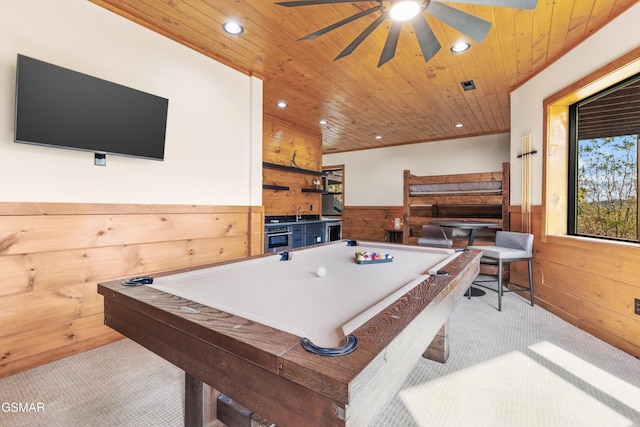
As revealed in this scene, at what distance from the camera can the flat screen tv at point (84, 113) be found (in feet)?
5.83

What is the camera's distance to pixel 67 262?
203cm

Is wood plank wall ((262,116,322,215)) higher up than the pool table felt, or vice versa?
wood plank wall ((262,116,322,215))

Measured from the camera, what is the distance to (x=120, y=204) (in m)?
2.26

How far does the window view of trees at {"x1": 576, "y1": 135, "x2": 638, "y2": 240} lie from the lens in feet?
7.87

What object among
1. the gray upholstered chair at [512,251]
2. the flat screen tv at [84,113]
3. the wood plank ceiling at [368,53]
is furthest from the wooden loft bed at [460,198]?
the flat screen tv at [84,113]

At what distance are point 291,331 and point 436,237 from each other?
393cm

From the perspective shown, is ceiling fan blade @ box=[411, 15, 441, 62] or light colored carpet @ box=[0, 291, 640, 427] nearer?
light colored carpet @ box=[0, 291, 640, 427]

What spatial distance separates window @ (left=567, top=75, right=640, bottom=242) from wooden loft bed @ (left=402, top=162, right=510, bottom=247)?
902mm

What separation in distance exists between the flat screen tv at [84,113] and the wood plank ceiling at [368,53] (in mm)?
655

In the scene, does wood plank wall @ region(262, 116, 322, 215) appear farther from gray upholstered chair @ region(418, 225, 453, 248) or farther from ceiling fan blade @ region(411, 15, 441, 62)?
ceiling fan blade @ region(411, 15, 441, 62)

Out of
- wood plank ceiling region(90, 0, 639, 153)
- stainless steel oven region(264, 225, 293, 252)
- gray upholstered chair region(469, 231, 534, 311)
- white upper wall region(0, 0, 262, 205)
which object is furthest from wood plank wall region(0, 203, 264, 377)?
gray upholstered chair region(469, 231, 534, 311)

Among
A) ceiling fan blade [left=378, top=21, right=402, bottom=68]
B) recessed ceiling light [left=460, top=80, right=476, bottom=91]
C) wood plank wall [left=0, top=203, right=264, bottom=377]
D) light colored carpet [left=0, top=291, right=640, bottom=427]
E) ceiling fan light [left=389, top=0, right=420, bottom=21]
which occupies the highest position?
recessed ceiling light [left=460, top=80, right=476, bottom=91]

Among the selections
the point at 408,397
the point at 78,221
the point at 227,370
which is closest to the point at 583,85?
the point at 408,397

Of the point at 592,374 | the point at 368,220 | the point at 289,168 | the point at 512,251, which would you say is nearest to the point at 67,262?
the point at 289,168
